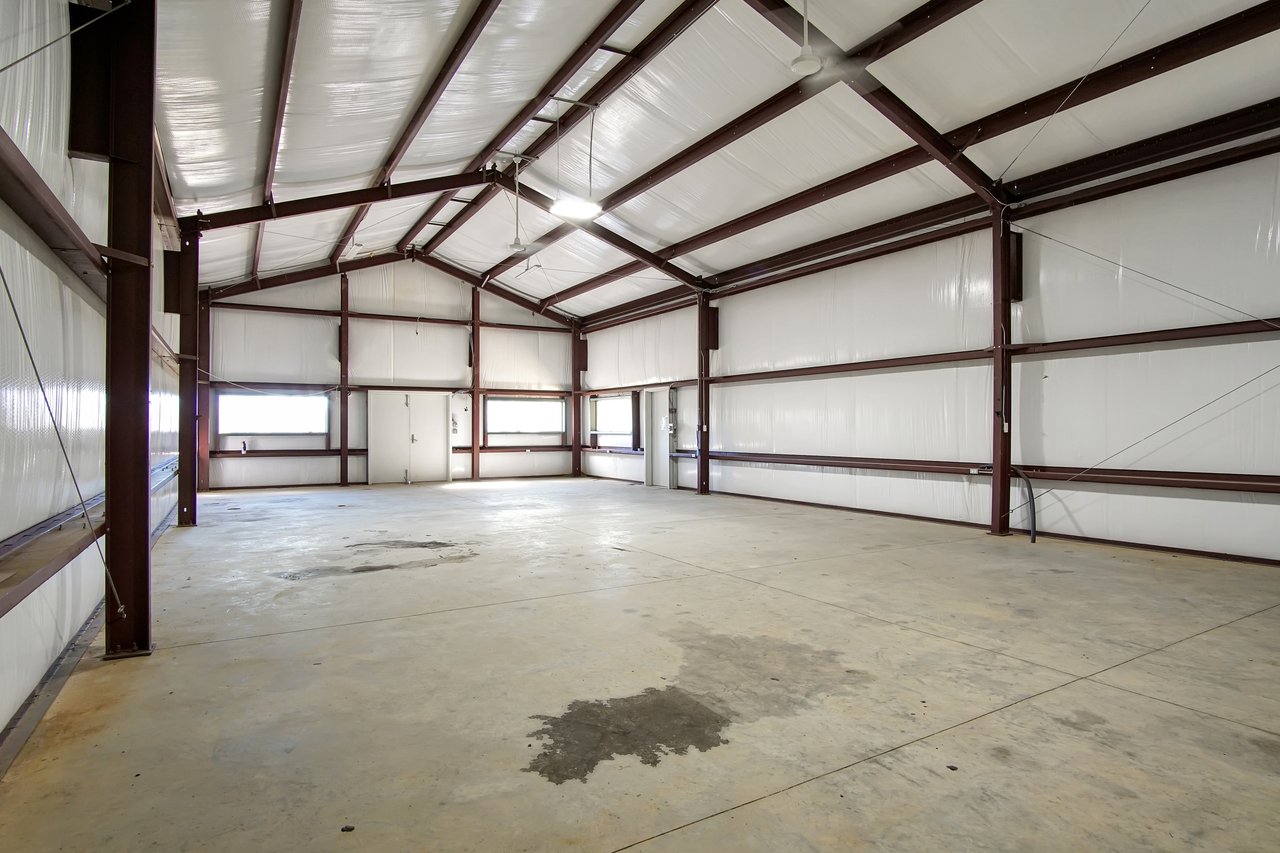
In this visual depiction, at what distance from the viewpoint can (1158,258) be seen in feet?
22.3

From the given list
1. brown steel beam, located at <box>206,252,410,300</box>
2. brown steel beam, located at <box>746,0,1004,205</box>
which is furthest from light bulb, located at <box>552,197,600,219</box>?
brown steel beam, located at <box>206,252,410,300</box>

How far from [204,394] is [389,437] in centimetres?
379

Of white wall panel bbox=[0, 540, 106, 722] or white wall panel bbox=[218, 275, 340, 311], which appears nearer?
white wall panel bbox=[0, 540, 106, 722]

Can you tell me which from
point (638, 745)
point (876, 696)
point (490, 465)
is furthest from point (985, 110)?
point (490, 465)

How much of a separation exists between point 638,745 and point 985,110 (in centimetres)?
728

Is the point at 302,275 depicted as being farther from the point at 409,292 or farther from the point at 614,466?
the point at 614,466

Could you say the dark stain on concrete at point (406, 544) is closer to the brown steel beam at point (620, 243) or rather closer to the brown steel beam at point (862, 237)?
the brown steel beam at point (620, 243)

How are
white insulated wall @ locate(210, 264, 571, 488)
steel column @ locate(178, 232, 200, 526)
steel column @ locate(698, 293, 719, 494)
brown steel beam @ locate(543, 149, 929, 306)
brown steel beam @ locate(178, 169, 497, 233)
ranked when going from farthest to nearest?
1. white insulated wall @ locate(210, 264, 571, 488)
2. steel column @ locate(698, 293, 719, 494)
3. brown steel beam @ locate(178, 169, 497, 233)
4. steel column @ locate(178, 232, 200, 526)
5. brown steel beam @ locate(543, 149, 929, 306)

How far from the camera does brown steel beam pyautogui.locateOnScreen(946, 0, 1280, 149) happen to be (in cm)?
512

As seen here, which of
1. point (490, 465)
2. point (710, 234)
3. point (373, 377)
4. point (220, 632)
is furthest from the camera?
point (490, 465)

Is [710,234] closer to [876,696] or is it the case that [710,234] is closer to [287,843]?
[876,696]

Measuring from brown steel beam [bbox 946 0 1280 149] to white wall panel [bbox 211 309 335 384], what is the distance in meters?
13.2

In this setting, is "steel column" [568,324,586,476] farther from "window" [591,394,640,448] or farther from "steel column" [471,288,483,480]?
"steel column" [471,288,483,480]

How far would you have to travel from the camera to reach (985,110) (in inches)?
271
